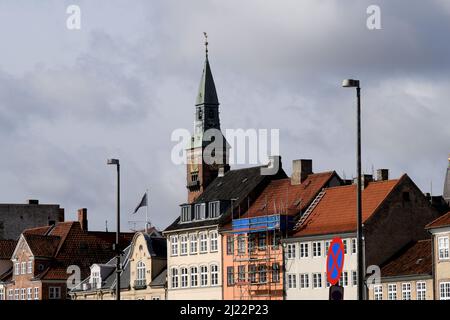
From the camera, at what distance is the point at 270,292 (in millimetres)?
104312

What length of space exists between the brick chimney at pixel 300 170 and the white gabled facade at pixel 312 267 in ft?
25.1

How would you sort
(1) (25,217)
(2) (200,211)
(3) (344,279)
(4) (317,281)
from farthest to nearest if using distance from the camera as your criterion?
(1) (25,217), (2) (200,211), (4) (317,281), (3) (344,279)

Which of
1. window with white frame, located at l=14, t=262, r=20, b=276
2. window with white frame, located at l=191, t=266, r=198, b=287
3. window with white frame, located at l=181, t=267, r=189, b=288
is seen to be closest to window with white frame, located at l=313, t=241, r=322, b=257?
window with white frame, located at l=191, t=266, r=198, b=287

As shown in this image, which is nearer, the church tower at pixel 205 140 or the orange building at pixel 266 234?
the orange building at pixel 266 234

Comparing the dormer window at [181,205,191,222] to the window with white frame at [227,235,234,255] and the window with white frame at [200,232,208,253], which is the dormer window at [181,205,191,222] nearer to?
the window with white frame at [200,232,208,253]

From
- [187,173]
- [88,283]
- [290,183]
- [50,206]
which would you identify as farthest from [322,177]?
[187,173]

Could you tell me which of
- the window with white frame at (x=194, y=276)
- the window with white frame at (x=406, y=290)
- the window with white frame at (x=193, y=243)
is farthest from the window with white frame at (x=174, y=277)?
the window with white frame at (x=406, y=290)

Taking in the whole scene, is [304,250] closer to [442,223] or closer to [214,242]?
[214,242]

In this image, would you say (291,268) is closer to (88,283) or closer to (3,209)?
(88,283)

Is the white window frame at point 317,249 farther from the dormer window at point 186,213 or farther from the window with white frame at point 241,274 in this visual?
the dormer window at point 186,213

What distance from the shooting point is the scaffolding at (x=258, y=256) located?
104 metres

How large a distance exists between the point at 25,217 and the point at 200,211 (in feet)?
173

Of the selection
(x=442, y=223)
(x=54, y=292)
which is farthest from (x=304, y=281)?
(x=54, y=292)

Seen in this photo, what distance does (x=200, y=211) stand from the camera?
117000 millimetres
